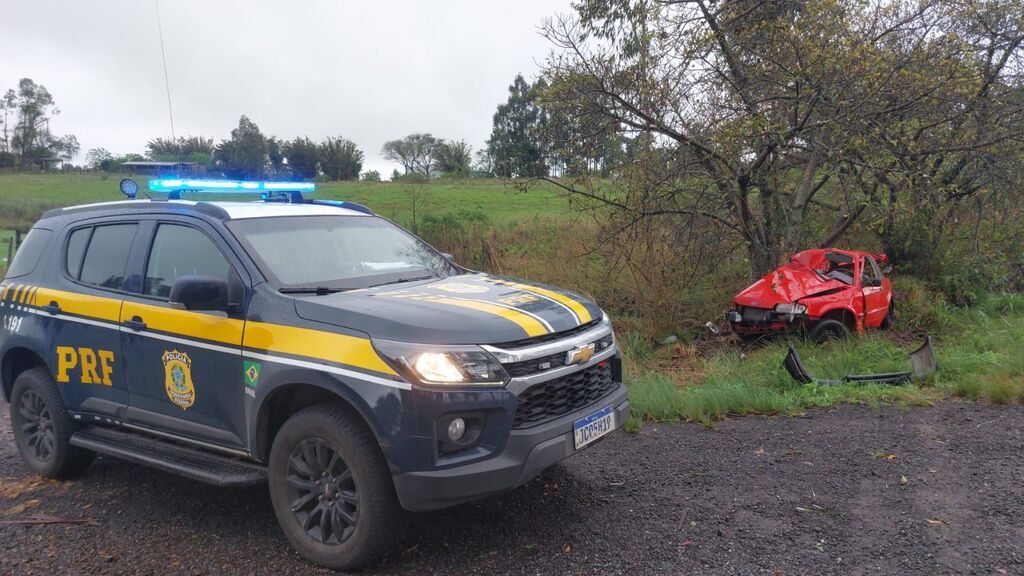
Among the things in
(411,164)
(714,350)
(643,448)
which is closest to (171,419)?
(643,448)

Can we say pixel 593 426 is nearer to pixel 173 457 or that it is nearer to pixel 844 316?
pixel 173 457

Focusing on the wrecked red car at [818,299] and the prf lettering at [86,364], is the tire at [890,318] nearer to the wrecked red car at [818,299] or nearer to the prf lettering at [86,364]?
the wrecked red car at [818,299]

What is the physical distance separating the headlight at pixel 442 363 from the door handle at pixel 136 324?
5.90ft

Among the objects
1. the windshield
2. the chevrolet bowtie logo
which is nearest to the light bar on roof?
the windshield

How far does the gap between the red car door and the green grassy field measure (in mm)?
4851

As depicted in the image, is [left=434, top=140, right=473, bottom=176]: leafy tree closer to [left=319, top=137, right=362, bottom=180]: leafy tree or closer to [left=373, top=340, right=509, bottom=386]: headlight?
[left=319, top=137, right=362, bottom=180]: leafy tree

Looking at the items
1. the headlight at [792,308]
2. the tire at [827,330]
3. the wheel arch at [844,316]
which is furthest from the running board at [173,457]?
the wheel arch at [844,316]

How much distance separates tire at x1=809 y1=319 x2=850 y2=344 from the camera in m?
9.72

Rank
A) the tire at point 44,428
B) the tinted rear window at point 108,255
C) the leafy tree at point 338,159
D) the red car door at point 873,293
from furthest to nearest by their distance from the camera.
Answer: the leafy tree at point 338,159 < the red car door at point 873,293 < the tire at point 44,428 < the tinted rear window at point 108,255

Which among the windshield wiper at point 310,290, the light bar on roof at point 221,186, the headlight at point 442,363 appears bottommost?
the headlight at point 442,363

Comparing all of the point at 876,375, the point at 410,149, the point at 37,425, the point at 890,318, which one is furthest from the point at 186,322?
the point at 410,149

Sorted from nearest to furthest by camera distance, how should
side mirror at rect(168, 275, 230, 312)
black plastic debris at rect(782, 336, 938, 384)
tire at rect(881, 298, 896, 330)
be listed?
side mirror at rect(168, 275, 230, 312) < black plastic debris at rect(782, 336, 938, 384) < tire at rect(881, 298, 896, 330)

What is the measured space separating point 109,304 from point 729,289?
10.5m

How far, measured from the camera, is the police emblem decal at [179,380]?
Result: 422 centimetres
